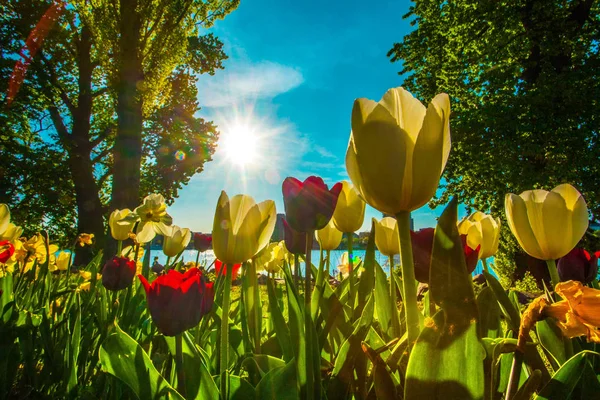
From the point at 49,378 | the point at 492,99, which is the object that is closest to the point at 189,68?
the point at 492,99

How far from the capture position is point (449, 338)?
1.17 feet

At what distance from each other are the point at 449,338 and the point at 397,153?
Answer: 0.21 metres

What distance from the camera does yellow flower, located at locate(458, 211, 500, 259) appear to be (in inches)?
35.9

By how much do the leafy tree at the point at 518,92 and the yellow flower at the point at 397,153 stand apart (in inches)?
359

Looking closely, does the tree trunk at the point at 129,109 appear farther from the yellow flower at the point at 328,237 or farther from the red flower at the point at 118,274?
the yellow flower at the point at 328,237

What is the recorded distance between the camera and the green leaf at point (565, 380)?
1.36ft

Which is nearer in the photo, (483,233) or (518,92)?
(483,233)

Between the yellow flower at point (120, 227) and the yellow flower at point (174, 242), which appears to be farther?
the yellow flower at point (120, 227)

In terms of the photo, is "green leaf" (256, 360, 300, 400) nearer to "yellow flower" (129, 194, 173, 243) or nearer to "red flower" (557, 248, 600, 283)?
"red flower" (557, 248, 600, 283)

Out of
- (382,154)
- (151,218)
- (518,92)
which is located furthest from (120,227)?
(518,92)

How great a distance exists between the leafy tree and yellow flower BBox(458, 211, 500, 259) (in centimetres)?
852

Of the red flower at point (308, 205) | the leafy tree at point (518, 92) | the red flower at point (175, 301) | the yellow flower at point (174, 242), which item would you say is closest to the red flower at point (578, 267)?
the red flower at point (308, 205)

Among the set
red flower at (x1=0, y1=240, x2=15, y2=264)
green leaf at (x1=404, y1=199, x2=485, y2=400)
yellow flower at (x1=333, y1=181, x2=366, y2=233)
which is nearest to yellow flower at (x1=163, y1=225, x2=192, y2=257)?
red flower at (x1=0, y1=240, x2=15, y2=264)

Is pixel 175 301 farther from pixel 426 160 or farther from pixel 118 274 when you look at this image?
pixel 118 274
